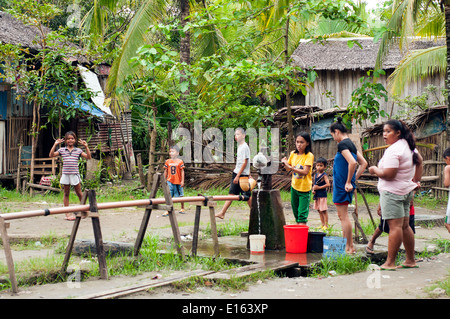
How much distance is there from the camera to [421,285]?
17.0 feet

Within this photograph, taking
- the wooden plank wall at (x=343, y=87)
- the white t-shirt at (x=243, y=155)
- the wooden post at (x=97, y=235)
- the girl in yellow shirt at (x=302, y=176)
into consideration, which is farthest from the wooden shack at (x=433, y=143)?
the wooden post at (x=97, y=235)

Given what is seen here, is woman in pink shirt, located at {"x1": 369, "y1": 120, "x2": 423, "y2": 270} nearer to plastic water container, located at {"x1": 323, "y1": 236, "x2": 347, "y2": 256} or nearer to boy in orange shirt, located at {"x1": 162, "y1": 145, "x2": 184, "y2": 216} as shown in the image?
plastic water container, located at {"x1": 323, "y1": 236, "x2": 347, "y2": 256}

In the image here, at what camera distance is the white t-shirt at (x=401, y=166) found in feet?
18.8

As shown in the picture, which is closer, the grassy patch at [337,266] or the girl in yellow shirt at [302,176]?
the grassy patch at [337,266]

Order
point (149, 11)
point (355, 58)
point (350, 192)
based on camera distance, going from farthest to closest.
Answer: point (355, 58) < point (149, 11) < point (350, 192)

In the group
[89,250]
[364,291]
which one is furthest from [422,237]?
[89,250]

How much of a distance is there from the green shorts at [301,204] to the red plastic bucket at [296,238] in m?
0.85

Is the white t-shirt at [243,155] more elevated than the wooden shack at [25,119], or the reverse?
the wooden shack at [25,119]

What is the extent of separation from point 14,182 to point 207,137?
634 cm

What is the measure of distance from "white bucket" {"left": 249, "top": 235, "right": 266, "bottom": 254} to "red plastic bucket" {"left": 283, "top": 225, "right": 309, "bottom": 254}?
34 centimetres

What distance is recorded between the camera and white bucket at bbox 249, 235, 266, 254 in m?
6.79

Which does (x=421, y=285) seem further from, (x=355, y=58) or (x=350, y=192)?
(x=355, y=58)

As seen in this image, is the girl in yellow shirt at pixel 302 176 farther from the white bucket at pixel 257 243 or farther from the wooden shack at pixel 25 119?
the wooden shack at pixel 25 119

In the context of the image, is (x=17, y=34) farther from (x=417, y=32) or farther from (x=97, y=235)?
(x=417, y=32)
